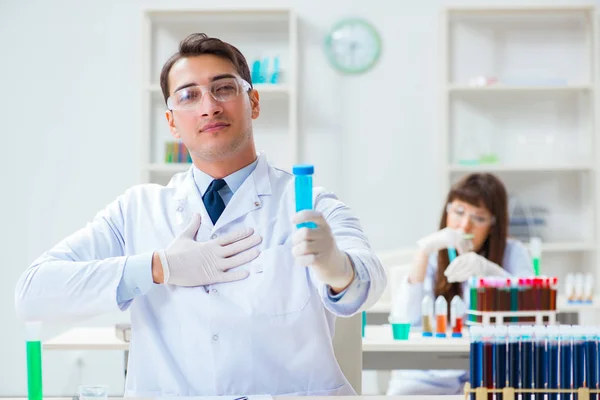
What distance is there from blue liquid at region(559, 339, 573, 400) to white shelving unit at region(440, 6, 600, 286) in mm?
3369

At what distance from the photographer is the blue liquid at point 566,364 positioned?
1.46 m

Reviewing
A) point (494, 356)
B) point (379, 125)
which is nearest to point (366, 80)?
point (379, 125)

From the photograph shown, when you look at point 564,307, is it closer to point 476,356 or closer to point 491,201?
point 491,201

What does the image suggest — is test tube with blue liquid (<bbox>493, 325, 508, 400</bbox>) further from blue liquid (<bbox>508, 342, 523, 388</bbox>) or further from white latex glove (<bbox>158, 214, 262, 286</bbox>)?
white latex glove (<bbox>158, 214, 262, 286</bbox>)

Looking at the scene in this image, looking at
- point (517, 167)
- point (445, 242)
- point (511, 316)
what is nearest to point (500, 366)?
point (511, 316)

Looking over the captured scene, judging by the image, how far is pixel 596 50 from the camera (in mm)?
4645

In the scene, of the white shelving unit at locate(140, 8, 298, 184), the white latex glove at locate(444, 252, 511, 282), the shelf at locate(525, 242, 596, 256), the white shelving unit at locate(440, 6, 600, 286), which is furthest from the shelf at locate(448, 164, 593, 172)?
the white latex glove at locate(444, 252, 511, 282)

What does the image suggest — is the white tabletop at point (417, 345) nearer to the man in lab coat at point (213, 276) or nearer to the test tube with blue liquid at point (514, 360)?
the man in lab coat at point (213, 276)

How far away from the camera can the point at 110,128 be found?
4887 millimetres

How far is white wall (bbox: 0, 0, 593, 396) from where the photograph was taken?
483 centimetres

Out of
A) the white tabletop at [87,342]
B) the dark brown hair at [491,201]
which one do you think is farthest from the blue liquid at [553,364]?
the dark brown hair at [491,201]

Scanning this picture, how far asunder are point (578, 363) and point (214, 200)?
905 millimetres

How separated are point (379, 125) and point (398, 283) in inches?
54.9

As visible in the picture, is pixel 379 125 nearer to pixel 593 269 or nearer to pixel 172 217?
pixel 593 269
